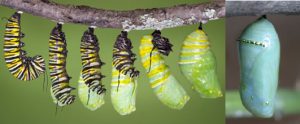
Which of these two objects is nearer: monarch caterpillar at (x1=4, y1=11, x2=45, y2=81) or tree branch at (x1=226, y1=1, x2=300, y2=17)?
tree branch at (x1=226, y1=1, x2=300, y2=17)

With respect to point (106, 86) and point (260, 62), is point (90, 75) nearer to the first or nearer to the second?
point (106, 86)

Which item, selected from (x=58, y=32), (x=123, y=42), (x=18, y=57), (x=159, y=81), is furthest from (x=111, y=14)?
(x=18, y=57)

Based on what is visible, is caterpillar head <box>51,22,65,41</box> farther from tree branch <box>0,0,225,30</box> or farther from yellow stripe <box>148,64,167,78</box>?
yellow stripe <box>148,64,167,78</box>

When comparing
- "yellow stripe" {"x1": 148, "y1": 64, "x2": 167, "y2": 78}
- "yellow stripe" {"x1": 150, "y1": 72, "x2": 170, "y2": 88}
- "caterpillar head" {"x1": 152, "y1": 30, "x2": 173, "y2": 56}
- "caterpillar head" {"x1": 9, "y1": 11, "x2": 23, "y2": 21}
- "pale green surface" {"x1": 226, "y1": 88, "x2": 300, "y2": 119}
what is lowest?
"pale green surface" {"x1": 226, "y1": 88, "x2": 300, "y2": 119}

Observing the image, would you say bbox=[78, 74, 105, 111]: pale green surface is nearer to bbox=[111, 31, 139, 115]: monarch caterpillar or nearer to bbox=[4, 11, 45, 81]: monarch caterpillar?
bbox=[111, 31, 139, 115]: monarch caterpillar

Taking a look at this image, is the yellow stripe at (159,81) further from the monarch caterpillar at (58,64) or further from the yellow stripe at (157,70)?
the monarch caterpillar at (58,64)

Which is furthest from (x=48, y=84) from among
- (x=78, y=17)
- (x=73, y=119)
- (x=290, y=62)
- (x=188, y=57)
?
(x=290, y=62)

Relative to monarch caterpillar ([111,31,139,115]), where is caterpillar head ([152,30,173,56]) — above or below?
above

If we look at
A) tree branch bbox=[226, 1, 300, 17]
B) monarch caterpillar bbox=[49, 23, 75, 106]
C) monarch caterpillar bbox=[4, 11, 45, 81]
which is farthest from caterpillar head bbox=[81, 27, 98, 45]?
tree branch bbox=[226, 1, 300, 17]
